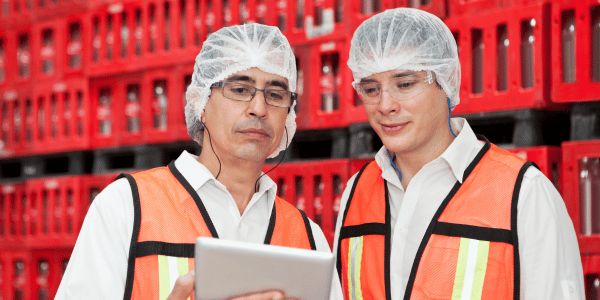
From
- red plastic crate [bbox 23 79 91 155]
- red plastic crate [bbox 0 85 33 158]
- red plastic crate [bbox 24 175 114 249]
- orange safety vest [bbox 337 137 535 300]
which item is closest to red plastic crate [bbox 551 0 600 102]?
orange safety vest [bbox 337 137 535 300]

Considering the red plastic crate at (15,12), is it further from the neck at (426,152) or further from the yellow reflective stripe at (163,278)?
the neck at (426,152)

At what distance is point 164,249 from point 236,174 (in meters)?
0.47

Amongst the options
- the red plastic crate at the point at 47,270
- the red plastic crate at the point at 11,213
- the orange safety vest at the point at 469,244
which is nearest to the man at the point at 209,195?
the orange safety vest at the point at 469,244

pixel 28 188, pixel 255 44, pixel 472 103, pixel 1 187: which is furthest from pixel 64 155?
pixel 472 103

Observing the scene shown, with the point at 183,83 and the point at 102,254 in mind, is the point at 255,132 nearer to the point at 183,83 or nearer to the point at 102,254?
the point at 102,254

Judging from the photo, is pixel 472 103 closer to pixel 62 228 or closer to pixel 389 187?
pixel 389 187

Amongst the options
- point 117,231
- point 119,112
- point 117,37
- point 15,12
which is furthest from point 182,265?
point 15,12

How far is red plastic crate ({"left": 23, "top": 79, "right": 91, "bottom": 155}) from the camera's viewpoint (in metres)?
4.98

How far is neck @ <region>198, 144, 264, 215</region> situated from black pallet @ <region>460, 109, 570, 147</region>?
139cm

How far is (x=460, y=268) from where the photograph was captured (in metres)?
2.38

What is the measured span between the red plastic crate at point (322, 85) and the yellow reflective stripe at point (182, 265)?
5.95ft

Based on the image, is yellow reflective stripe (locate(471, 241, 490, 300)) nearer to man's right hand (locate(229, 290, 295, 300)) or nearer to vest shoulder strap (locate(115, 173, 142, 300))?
man's right hand (locate(229, 290, 295, 300))

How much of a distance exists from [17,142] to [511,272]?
4584 mm

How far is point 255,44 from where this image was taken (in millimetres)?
2568
